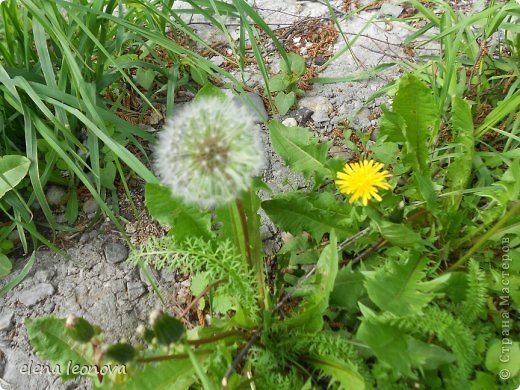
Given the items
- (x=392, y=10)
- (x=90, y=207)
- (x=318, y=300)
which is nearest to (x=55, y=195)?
(x=90, y=207)

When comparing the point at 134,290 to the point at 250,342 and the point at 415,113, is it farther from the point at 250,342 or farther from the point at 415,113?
the point at 415,113

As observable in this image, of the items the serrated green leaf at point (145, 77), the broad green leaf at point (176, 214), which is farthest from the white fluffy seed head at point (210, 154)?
the serrated green leaf at point (145, 77)

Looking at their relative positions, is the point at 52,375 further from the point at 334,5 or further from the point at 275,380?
the point at 334,5

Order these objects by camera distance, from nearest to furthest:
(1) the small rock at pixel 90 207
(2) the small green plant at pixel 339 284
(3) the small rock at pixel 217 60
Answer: (2) the small green plant at pixel 339 284 < (1) the small rock at pixel 90 207 < (3) the small rock at pixel 217 60

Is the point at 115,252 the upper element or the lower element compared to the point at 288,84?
lower

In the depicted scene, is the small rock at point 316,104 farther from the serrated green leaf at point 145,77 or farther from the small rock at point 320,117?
the serrated green leaf at point 145,77

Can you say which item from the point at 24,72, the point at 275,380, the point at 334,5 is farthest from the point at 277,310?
the point at 334,5

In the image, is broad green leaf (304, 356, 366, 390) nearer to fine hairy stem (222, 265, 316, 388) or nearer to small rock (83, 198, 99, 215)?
fine hairy stem (222, 265, 316, 388)
